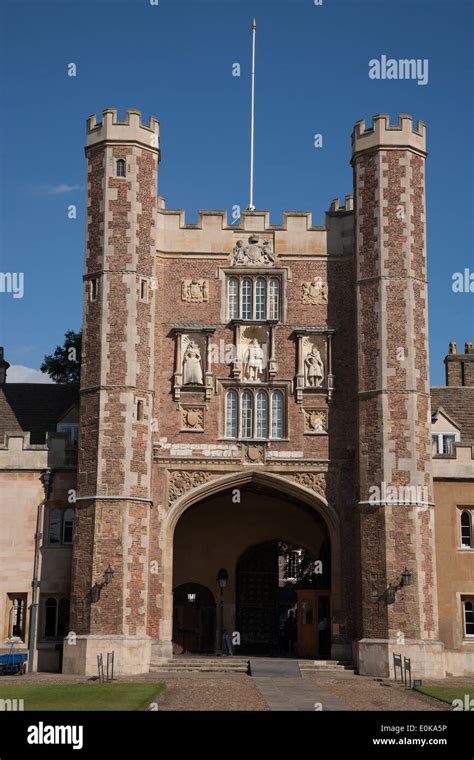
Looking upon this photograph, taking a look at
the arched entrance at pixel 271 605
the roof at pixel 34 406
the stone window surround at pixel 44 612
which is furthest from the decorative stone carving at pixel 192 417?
the stone window surround at pixel 44 612

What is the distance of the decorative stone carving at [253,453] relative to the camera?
105ft

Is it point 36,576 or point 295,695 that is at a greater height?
point 36,576

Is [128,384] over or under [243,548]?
over

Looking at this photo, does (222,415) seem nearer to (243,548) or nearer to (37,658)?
(243,548)

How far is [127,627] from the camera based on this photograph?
29578mm

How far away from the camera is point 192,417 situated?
32281mm

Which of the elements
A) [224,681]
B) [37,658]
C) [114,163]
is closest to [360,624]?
[224,681]

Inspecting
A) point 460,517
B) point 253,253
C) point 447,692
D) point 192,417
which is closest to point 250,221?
point 253,253

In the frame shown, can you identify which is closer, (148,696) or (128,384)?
(148,696)

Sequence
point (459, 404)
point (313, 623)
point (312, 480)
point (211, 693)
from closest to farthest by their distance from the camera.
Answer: point (211, 693) < point (312, 480) < point (313, 623) < point (459, 404)

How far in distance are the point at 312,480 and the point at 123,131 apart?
11.8 meters

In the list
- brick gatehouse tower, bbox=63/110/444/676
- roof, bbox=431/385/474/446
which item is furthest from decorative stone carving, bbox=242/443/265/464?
roof, bbox=431/385/474/446

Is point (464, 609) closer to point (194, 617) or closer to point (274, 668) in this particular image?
point (274, 668)

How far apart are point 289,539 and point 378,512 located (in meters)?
6.09
